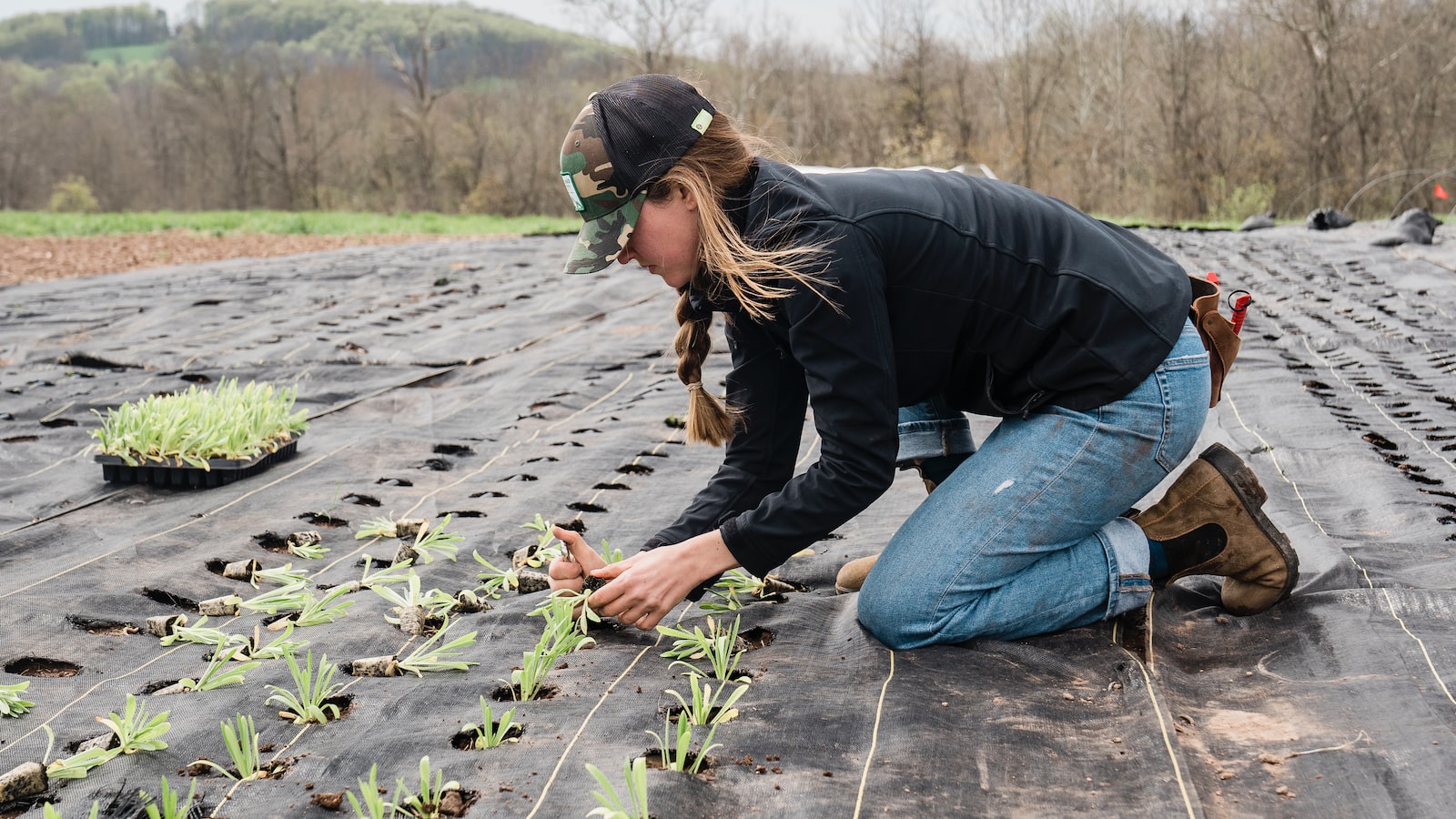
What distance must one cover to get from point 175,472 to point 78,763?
1.84m

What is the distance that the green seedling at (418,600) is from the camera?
2.03 m

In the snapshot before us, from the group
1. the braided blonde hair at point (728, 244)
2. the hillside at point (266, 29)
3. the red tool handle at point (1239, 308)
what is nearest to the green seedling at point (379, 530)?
the braided blonde hair at point (728, 244)

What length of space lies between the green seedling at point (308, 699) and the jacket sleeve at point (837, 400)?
0.69m

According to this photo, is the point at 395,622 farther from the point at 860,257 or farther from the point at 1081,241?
the point at 1081,241

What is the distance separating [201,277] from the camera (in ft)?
23.4

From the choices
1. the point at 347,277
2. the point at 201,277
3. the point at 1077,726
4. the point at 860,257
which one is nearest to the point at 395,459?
the point at 860,257

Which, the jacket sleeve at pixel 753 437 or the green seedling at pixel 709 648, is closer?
the green seedling at pixel 709 648

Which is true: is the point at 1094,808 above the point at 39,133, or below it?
below

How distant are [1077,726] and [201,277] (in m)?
7.24

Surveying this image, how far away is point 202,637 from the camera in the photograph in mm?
1902

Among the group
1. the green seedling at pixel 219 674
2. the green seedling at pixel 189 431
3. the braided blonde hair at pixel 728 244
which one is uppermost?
the braided blonde hair at pixel 728 244

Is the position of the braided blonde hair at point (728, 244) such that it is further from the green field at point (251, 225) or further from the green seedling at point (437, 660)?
the green field at point (251, 225)

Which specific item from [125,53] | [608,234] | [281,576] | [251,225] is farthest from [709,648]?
[125,53]

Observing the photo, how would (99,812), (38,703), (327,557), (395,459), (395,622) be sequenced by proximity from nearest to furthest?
(99,812)
(38,703)
(395,622)
(327,557)
(395,459)
